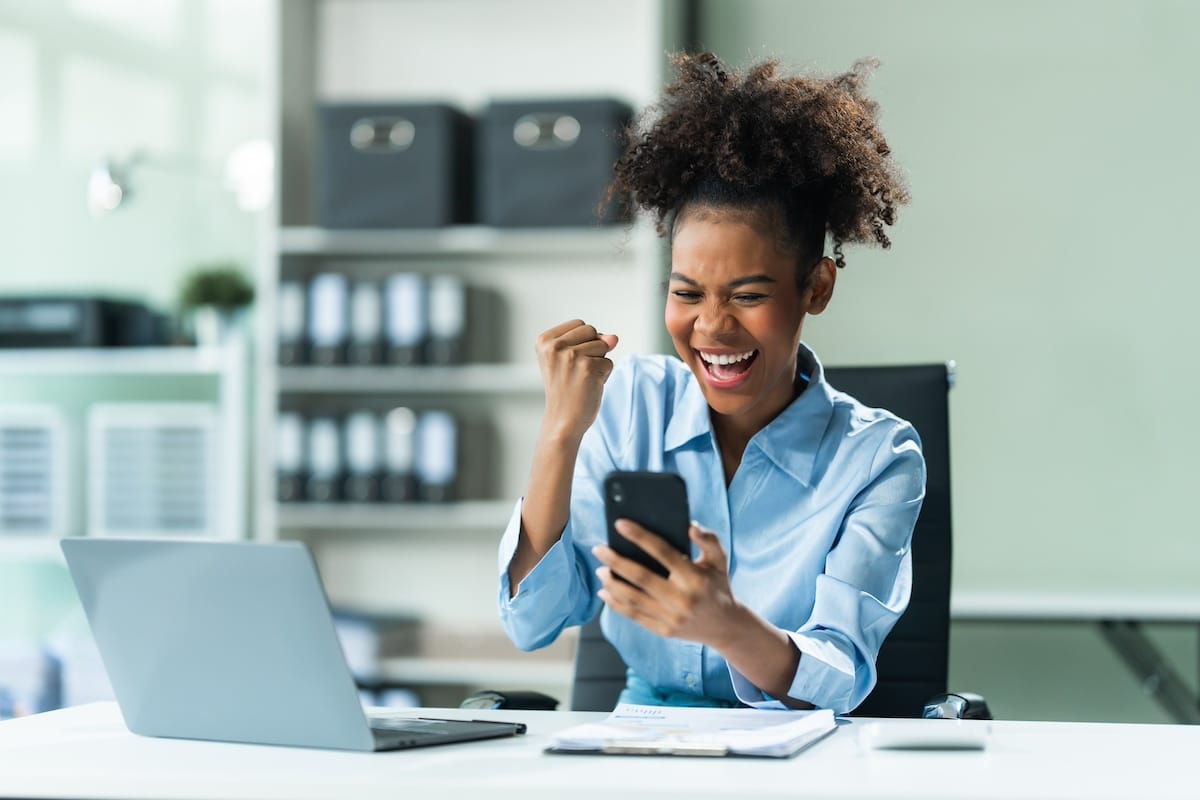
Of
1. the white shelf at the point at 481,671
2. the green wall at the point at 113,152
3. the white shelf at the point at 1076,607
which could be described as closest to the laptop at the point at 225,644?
the white shelf at the point at 1076,607

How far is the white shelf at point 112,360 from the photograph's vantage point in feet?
11.1

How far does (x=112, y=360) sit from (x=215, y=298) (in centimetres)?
30

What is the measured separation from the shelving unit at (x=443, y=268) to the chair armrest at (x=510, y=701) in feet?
5.17

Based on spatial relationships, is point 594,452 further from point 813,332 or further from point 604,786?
point 813,332

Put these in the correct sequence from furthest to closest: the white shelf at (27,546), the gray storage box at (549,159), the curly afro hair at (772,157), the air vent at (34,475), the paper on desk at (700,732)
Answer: the air vent at (34,475), the white shelf at (27,546), the gray storage box at (549,159), the curly afro hair at (772,157), the paper on desk at (700,732)

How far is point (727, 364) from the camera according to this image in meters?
1.59

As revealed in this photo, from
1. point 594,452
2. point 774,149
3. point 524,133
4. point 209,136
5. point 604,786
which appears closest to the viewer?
point 604,786

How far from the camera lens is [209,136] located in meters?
3.75

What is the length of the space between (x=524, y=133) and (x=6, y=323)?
1411 mm

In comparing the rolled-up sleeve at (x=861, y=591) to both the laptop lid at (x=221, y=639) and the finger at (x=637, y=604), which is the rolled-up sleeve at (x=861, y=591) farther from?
the laptop lid at (x=221, y=639)

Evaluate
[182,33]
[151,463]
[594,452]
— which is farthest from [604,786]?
[182,33]

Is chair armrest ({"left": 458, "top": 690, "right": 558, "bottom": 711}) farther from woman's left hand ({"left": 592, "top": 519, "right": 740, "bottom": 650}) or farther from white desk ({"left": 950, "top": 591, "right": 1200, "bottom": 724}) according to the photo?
white desk ({"left": 950, "top": 591, "right": 1200, "bottom": 724})

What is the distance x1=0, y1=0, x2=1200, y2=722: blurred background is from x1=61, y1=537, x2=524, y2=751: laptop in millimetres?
1988

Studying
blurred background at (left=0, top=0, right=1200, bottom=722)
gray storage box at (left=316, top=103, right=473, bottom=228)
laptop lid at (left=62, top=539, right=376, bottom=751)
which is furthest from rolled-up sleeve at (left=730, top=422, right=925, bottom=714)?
gray storage box at (left=316, top=103, right=473, bottom=228)
